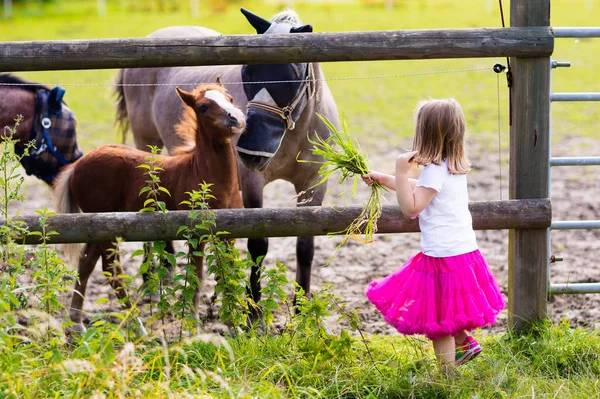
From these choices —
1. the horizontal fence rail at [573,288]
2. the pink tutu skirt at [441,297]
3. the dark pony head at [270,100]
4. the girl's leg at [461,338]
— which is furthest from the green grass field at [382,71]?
the girl's leg at [461,338]

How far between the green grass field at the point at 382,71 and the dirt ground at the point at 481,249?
3.73 feet

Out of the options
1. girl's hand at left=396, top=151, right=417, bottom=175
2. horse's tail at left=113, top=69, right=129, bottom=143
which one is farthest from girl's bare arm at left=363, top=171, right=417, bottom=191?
horse's tail at left=113, top=69, right=129, bottom=143

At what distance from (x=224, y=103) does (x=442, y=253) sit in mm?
1481

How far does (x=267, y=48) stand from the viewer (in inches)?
136

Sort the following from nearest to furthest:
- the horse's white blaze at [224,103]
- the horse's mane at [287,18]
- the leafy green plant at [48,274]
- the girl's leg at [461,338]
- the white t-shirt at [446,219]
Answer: the leafy green plant at [48,274], the white t-shirt at [446,219], the girl's leg at [461,338], the horse's white blaze at [224,103], the horse's mane at [287,18]

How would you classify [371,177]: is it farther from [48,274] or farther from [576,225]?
[48,274]

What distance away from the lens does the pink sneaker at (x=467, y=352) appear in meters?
3.27

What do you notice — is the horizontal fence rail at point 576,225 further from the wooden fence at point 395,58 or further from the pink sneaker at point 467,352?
the pink sneaker at point 467,352

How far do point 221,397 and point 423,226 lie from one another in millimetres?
1155

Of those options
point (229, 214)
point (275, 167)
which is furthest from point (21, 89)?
Answer: point (229, 214)

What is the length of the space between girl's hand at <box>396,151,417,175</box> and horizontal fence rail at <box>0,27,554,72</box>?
1.99ft

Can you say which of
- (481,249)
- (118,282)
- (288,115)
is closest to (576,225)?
(288,115)

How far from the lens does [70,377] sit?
298 cm

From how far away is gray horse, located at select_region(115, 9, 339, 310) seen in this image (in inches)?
156
